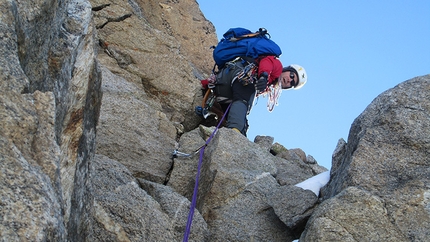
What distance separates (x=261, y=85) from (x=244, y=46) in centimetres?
128

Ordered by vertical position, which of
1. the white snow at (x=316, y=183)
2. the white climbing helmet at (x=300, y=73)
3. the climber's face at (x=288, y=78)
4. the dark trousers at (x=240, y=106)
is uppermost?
the white climbing helmet at (x=300, y=73)

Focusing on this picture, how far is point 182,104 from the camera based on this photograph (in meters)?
13.6

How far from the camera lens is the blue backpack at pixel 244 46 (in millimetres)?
13531

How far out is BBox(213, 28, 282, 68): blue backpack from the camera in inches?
533

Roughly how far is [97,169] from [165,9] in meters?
A: 11.4

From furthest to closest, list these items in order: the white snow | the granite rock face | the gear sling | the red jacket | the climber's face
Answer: the climber's face
the gear sling
the red jacket
the white snow
the granite rock face

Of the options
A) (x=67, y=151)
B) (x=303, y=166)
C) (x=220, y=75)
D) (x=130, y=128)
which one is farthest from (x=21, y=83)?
(x=220, y=75)

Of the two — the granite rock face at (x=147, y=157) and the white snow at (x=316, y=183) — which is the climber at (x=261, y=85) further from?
the white snow at (x=316, y=183)

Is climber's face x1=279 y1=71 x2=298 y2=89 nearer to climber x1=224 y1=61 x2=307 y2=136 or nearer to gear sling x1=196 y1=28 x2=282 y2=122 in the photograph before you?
climber x1=224 y1=61 x2=307 y2=136

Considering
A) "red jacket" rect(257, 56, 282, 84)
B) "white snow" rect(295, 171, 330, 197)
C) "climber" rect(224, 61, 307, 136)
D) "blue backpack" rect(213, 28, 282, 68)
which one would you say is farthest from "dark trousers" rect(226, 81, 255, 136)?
"white snow" rect(295, 171, 330, 197)

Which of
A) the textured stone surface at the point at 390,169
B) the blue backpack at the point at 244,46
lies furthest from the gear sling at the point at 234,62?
the textured stone surface at the point at 390,169

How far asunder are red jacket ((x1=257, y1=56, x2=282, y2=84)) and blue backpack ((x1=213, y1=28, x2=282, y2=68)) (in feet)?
0.53

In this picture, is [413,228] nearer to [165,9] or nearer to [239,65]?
[239,65]

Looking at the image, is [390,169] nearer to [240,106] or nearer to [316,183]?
[316,183]
